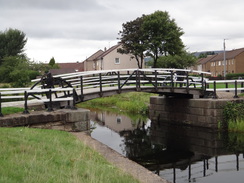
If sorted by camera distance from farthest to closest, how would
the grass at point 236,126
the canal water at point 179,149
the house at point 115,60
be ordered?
1. the house at point 115,60
2. the grass at point 236,126
3. the canal water at point 179,149

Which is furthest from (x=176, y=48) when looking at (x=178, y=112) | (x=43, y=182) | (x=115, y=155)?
(x=43, y=182)

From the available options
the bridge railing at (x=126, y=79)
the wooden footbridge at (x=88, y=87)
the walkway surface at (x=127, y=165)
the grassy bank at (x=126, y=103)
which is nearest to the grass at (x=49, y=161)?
the walkway surface at (x=127, y=165)

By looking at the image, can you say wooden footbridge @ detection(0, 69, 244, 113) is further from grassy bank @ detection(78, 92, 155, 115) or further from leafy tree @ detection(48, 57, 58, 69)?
leafy tree @ detection(48, 57, 58, 69)

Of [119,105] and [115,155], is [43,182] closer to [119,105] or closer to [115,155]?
[115,155]

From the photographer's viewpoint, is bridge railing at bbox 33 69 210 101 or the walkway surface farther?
bridge railing at bbox 33 69 210 101

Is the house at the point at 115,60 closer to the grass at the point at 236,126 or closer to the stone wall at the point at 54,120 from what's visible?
the grass at the point at 236,126

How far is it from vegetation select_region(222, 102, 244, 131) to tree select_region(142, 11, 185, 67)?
31846 mm

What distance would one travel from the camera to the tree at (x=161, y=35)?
1938 inches

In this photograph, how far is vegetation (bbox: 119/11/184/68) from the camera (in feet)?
162

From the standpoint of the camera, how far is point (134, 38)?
52.3 meters

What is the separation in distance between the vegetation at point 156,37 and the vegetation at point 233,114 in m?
31.8

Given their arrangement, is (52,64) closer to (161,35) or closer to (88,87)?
(161,35)

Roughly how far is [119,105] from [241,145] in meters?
15.2

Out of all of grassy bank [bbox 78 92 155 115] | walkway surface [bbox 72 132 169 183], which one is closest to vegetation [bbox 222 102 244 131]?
grassy bank [bbox 78 92 155 115]
